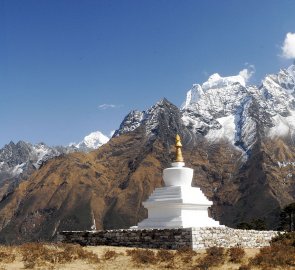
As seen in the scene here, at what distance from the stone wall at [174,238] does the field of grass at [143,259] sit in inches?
69.3

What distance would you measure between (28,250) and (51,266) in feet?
15.3

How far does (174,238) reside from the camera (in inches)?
1167

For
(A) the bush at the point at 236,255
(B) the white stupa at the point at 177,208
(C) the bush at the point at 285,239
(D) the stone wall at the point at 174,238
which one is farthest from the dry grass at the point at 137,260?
(B) the white stupa at the point at 177,208

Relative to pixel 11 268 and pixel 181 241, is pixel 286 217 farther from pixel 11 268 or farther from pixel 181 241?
pixel 11 268

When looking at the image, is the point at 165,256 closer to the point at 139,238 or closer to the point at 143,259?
the point at 143,259

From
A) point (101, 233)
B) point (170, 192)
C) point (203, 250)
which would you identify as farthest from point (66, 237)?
point (203, 250)

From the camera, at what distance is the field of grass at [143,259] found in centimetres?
2422

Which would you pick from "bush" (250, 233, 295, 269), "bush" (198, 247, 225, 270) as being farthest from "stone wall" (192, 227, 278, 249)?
"bush" (250, 233, 295, 269)

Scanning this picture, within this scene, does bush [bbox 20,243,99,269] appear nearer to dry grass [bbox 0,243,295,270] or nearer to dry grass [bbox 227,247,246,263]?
dry grass [bbox 0,243,295,270]

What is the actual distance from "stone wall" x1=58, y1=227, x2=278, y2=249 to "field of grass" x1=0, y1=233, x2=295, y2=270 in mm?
1759

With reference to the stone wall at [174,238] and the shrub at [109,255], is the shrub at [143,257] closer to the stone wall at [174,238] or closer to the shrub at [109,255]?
the shrub at [109,255]

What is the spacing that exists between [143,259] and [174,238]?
4.81 metres

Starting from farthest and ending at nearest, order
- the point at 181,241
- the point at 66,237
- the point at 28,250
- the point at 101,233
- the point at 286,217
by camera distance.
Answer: the point at 286,217, the point at 66,237, the point at 101,233, the point at 181,241, the point at 28,250

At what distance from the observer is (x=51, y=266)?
23.3 metres
